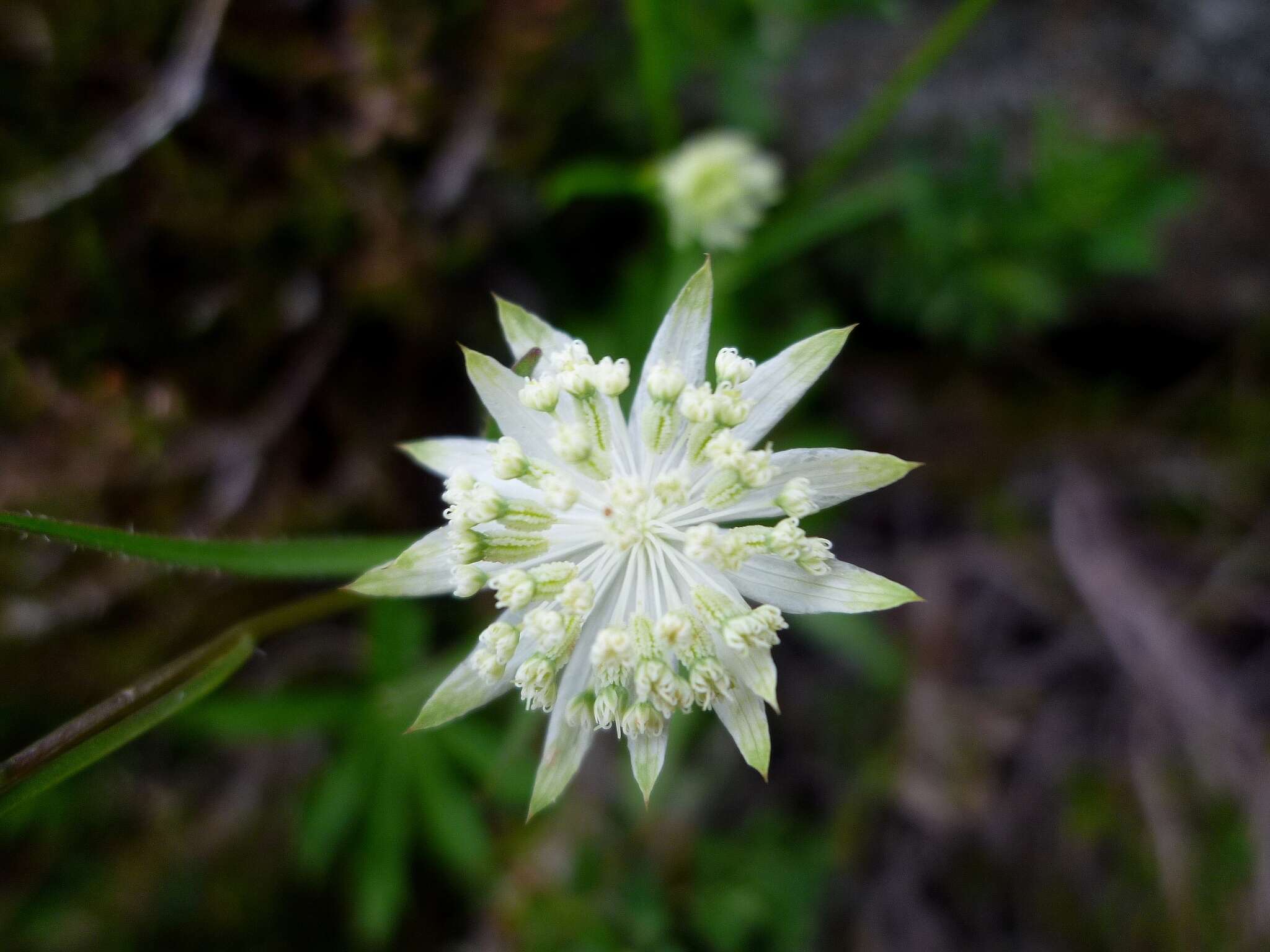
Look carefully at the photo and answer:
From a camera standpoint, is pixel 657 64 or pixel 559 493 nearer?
pixel 559 493

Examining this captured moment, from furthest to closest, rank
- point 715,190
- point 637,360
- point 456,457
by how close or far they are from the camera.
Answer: point 637,360 → point 715,190 → point 456,457

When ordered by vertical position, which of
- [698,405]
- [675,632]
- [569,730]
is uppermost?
[698,405]

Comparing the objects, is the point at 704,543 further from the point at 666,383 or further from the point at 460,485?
the point at 460,485

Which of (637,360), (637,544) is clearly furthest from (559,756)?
(637,360)

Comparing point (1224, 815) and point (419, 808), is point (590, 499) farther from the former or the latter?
point (1224, 815)

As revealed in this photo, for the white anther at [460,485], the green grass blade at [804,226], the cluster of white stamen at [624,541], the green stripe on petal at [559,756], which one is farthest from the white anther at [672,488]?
the green grass blade at [804,226]

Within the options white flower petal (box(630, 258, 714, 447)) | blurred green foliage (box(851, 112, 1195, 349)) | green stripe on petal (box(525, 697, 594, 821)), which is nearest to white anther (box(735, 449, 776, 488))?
white flower petal (box(630, 258, 714, 447))

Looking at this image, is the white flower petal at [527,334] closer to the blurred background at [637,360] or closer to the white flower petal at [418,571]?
the white flower petal at [418,571]

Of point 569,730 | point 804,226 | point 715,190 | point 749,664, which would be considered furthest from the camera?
point 804,226
